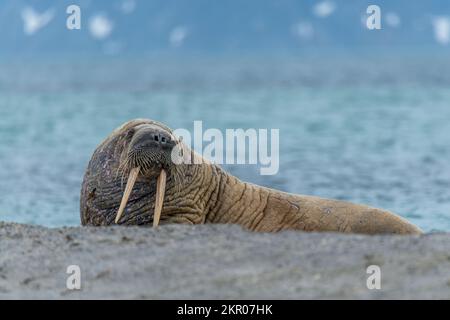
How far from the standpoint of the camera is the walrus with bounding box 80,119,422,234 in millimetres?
8688

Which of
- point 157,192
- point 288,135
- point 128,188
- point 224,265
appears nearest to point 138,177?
point 157,192

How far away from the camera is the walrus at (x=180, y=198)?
869 centimetres

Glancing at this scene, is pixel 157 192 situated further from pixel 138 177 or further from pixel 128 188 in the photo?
pixel 138 177

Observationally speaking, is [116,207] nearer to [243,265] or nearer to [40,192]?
[243,265]

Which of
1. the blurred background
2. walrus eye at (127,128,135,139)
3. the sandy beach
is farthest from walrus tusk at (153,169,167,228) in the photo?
the blurred background

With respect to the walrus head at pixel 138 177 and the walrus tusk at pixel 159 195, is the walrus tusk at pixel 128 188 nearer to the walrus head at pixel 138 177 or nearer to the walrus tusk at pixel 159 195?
the walrus head at pixel 138 177

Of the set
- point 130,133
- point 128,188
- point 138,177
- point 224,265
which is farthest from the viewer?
point 130,133

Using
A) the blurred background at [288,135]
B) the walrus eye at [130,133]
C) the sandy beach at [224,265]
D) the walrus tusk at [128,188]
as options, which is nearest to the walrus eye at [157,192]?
the walrus tusk at [128,188]

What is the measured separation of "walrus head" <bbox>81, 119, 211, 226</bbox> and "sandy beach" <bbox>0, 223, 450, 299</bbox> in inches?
39.6

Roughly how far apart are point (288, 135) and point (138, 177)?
79.3 feet

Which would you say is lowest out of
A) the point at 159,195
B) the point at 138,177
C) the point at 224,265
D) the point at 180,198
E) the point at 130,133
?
the point at 224,265

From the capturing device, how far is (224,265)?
670cm

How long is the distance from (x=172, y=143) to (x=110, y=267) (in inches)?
79.7
